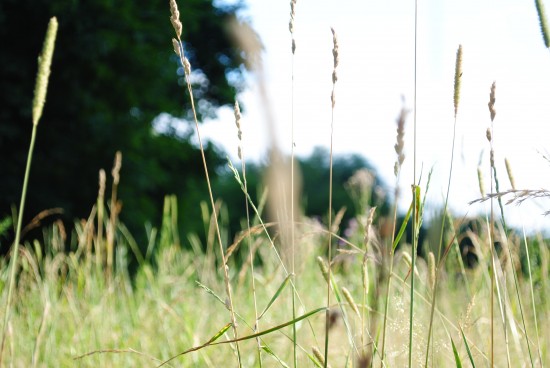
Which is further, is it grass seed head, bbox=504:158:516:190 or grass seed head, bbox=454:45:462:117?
grass seed head, bbox=504:158:516:190

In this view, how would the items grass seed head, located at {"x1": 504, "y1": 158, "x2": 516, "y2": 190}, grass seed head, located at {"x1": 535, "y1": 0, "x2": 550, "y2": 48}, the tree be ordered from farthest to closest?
the tree, grass seed head, located at {"x1": 504, "y1": 158, "x2": 516, "y2": 190}, grass seed head, located at {"x1": 535, "y1": 0, "x2": 550, "y2": 48}

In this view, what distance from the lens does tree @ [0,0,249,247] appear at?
10.5 meters

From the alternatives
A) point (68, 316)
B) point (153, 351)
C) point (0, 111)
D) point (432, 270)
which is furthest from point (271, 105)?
point (0, 111)

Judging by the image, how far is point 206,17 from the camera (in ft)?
50.6

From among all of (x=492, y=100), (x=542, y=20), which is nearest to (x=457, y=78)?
(x=492, y=100)

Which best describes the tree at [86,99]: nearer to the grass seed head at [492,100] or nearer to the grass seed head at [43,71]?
the grass seed head at [43,71]

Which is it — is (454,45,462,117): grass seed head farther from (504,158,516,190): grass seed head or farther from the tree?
the tree

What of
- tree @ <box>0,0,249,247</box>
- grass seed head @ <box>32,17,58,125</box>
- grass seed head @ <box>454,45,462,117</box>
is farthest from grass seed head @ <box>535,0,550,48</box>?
tree @ <box>0,0,249,247</box>

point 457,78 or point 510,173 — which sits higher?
point 457,78

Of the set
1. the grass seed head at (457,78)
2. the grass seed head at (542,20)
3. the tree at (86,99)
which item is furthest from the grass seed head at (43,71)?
the tree at (86,99)

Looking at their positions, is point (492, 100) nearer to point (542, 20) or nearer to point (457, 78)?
point (457, 78)

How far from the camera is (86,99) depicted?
1093 centimetres

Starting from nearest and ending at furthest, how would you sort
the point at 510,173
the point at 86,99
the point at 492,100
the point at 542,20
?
the point at 492,100 → the point at 542,20 → the point at 510,173 → the point at 86,99

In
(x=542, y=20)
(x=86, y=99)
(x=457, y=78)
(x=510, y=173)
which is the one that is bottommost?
(x=510, y=173)
